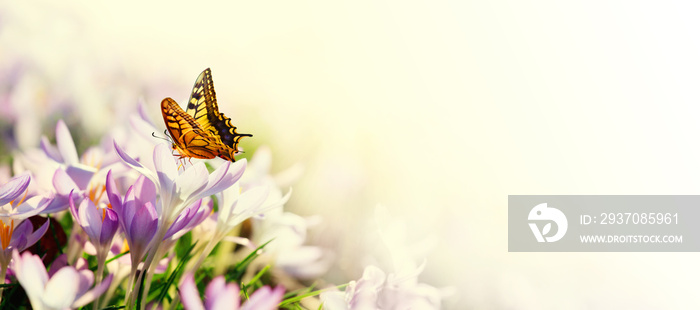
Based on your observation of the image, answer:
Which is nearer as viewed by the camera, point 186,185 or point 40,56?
point 186,185

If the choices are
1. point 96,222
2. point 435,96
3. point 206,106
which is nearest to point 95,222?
point 96,222

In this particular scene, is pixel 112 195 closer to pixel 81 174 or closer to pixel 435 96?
pixel 81 174

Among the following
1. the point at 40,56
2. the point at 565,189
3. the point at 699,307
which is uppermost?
the point at 40,56

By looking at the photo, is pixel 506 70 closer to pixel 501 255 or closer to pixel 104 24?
pixel 501 255

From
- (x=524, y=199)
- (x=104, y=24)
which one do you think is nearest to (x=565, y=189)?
(x=524, y=199)

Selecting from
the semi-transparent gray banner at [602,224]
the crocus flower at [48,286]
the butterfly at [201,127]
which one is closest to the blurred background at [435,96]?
the semi-transparent gray banner at [602,224]

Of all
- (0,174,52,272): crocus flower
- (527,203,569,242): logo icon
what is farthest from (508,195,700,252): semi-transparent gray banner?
(0,174,52,272): crocus flower

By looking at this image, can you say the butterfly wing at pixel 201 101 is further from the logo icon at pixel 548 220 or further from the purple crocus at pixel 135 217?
the logo icon at pixel 548 220
